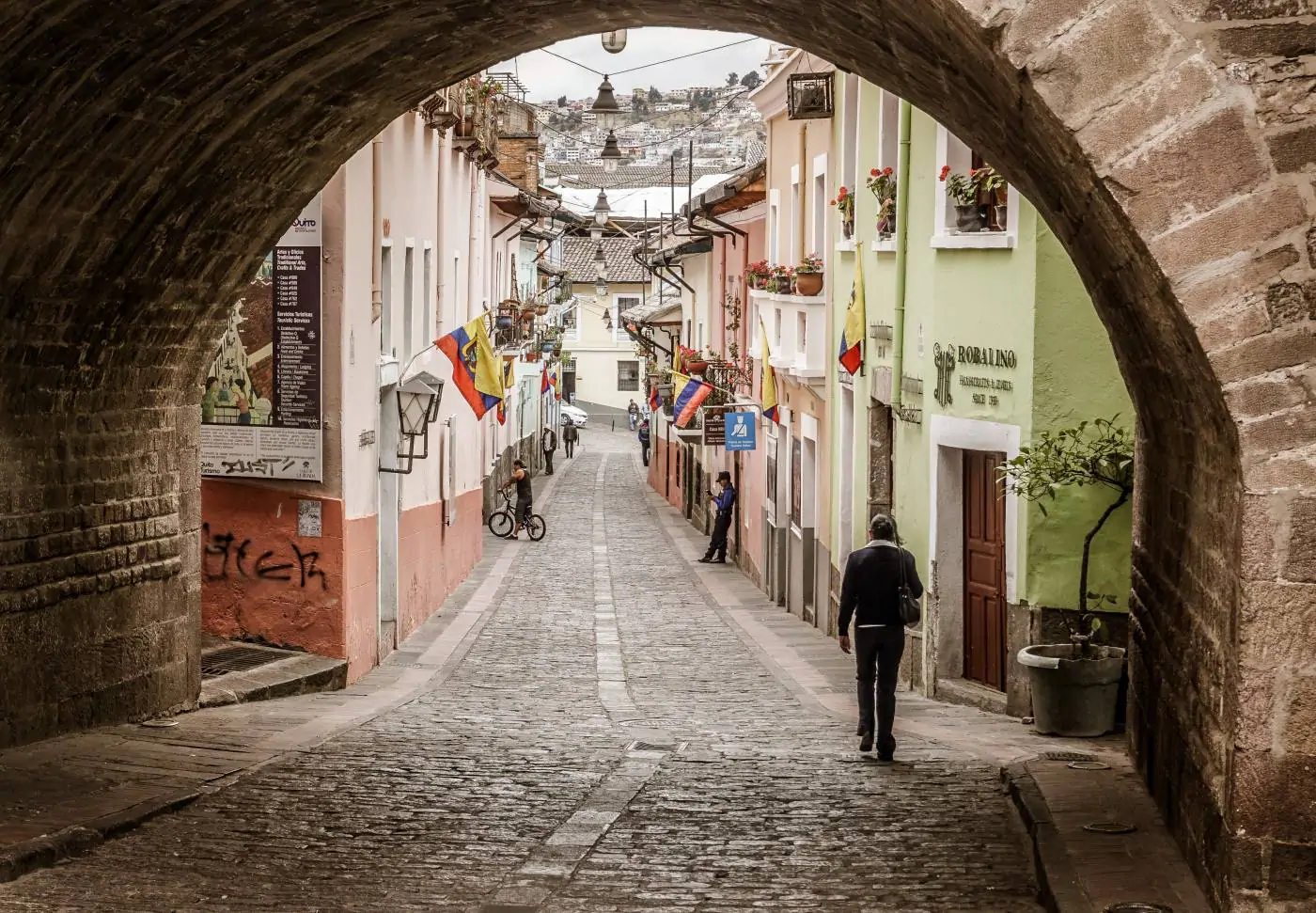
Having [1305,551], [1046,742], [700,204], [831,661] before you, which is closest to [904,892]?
[1305,551]

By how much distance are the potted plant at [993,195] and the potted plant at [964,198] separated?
6cm

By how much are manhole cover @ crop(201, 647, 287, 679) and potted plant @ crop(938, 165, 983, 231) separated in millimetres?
6921

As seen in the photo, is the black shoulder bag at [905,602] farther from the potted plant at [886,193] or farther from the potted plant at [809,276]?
the potted plant at [809,276]

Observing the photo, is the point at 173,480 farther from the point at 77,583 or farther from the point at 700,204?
the point at 700,204

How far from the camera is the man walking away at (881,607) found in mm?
11344

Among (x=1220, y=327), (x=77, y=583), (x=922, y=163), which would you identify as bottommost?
(x=77, y=583)

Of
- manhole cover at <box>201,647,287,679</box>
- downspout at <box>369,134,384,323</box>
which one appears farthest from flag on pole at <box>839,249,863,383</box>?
manhole cover at <box>201,647,287,679</box>

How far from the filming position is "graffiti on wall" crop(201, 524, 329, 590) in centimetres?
1655

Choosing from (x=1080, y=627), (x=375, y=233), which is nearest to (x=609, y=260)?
(x=375, y=233)

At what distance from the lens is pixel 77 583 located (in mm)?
11305

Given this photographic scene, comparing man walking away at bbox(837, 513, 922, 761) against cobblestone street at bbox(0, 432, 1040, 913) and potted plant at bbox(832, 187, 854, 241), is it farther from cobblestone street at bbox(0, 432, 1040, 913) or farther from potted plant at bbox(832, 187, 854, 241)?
potted plant at bbox(832, 187, 854, 241)

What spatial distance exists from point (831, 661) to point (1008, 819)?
368 inches

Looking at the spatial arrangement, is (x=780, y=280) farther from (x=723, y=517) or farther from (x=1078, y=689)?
(x=1078, y=689)

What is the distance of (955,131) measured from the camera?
31.3ft
